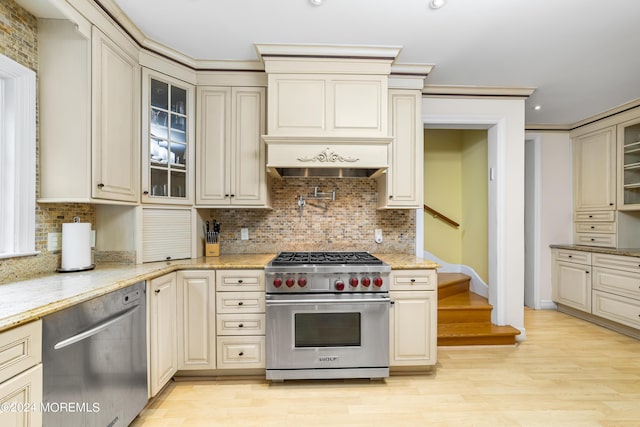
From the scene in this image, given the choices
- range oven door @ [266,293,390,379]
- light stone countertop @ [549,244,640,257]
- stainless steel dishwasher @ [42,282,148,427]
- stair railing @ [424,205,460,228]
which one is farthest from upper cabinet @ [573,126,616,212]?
stainless steel dishwasher @ [42,282,148,427]

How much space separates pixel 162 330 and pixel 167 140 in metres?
1.43

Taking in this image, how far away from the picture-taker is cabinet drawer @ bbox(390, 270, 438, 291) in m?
2.29

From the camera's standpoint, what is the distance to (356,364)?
2199 millimetres

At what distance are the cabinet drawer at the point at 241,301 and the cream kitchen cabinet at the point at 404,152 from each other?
1.35 metres

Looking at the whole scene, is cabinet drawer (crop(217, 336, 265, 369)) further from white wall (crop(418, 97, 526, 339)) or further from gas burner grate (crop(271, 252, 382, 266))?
white wall (crop(418, 97, 526, 339))

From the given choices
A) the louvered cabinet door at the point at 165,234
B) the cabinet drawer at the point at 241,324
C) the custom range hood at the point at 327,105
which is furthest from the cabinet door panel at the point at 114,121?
the cabinet drawer at the point at 241,324

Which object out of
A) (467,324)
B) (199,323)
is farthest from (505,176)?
(199,323)

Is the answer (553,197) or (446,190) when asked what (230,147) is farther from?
(553,197)

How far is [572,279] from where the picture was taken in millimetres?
3734

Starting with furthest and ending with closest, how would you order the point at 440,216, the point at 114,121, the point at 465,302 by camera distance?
1. the point at 440,216
2. the point at 465,302
3. the point at 114,121

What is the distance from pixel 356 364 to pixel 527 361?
1.57 meters

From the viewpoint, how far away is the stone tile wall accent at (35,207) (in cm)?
161

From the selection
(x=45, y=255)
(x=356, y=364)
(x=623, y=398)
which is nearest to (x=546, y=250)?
(x=623, y=398)

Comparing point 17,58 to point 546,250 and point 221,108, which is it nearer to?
point 221,108
